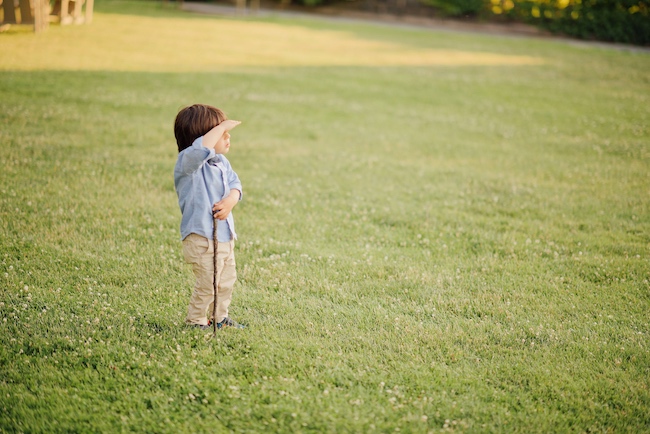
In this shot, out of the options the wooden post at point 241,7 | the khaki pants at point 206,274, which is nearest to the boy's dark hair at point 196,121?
the khaki pants at point 206,274

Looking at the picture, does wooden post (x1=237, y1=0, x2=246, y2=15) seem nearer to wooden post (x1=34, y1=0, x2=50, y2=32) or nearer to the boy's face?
wooden post (x1=34, y1=0, x2=50, y2=32)

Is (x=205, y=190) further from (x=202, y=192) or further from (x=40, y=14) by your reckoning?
(x=40, y=14)

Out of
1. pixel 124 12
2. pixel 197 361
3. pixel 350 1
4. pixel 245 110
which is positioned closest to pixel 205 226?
pixel 197 361

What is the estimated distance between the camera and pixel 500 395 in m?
4.10

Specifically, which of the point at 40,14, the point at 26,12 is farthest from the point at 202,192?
the point at 26,12

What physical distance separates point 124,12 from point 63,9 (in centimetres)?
1120

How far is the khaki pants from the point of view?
4367 mm

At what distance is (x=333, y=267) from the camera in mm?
5973

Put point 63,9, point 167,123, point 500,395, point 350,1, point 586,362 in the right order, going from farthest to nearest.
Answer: point 350,1
point 63,9
point 167,123
point 586,362
point 500,395

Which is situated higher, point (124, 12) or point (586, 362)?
point (124, 12)

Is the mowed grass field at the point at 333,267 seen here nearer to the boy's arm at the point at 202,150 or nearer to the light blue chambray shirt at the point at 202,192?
the light blue chambray shirt at the point at 202,192

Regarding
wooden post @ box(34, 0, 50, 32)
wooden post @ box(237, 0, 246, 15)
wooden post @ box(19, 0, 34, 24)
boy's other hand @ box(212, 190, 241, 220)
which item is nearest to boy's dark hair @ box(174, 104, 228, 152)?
boy's other hand @ box(212, 190, 241, 220)

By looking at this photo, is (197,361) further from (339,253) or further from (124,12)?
(124,12)

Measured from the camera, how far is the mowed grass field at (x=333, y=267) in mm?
3969
